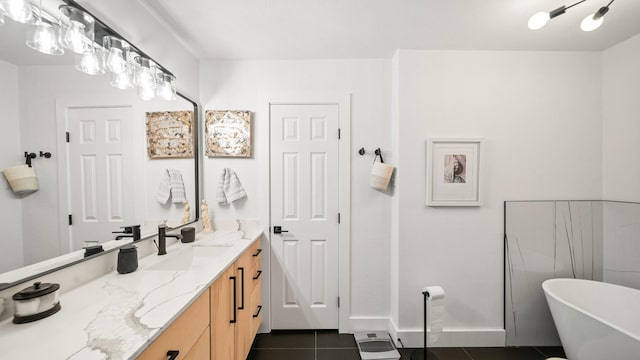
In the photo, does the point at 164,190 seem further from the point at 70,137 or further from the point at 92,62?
the point at 92,62

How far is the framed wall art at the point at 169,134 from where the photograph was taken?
5.57ft

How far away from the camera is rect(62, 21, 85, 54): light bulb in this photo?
1.09m

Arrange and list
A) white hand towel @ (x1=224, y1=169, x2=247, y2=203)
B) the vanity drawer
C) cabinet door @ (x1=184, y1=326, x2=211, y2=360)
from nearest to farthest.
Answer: the vanity drawer → cabinet door @ (x1=184, y1=326, x2=211, y2=360) → white hand towel @ (x1=224, y1=169, x2=247, y2=203)

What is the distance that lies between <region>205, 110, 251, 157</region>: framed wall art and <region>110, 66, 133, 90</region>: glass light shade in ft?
2.81

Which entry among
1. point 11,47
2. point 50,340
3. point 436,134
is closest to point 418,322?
point 436,134

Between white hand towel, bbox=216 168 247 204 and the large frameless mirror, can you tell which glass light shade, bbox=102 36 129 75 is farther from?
white hand towel, bbox=216 168 247 204

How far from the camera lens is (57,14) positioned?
3.51 ft

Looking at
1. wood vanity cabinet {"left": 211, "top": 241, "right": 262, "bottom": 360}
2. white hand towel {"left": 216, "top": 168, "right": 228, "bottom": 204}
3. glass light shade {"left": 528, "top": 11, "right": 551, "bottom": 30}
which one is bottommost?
wood vanity cabinet {"left": 211, "top": 241, "right": 262, "bottom": 360}

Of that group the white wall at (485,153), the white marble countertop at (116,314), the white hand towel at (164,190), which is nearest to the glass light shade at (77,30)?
the white hand towel at (164,190)

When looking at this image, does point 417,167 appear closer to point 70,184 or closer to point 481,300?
point 481,300

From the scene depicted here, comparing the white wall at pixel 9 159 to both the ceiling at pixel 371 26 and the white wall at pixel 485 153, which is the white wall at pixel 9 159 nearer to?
the ceiling at pixel 371 26

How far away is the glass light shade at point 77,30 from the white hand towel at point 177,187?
2.90 ft

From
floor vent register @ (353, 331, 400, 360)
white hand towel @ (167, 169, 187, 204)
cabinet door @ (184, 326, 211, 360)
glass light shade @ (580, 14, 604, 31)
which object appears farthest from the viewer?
floor vent register @ (353, 331, 400, 360)

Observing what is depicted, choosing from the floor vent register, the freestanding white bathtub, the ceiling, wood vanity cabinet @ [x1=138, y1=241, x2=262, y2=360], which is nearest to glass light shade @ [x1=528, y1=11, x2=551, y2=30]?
the ceiling
